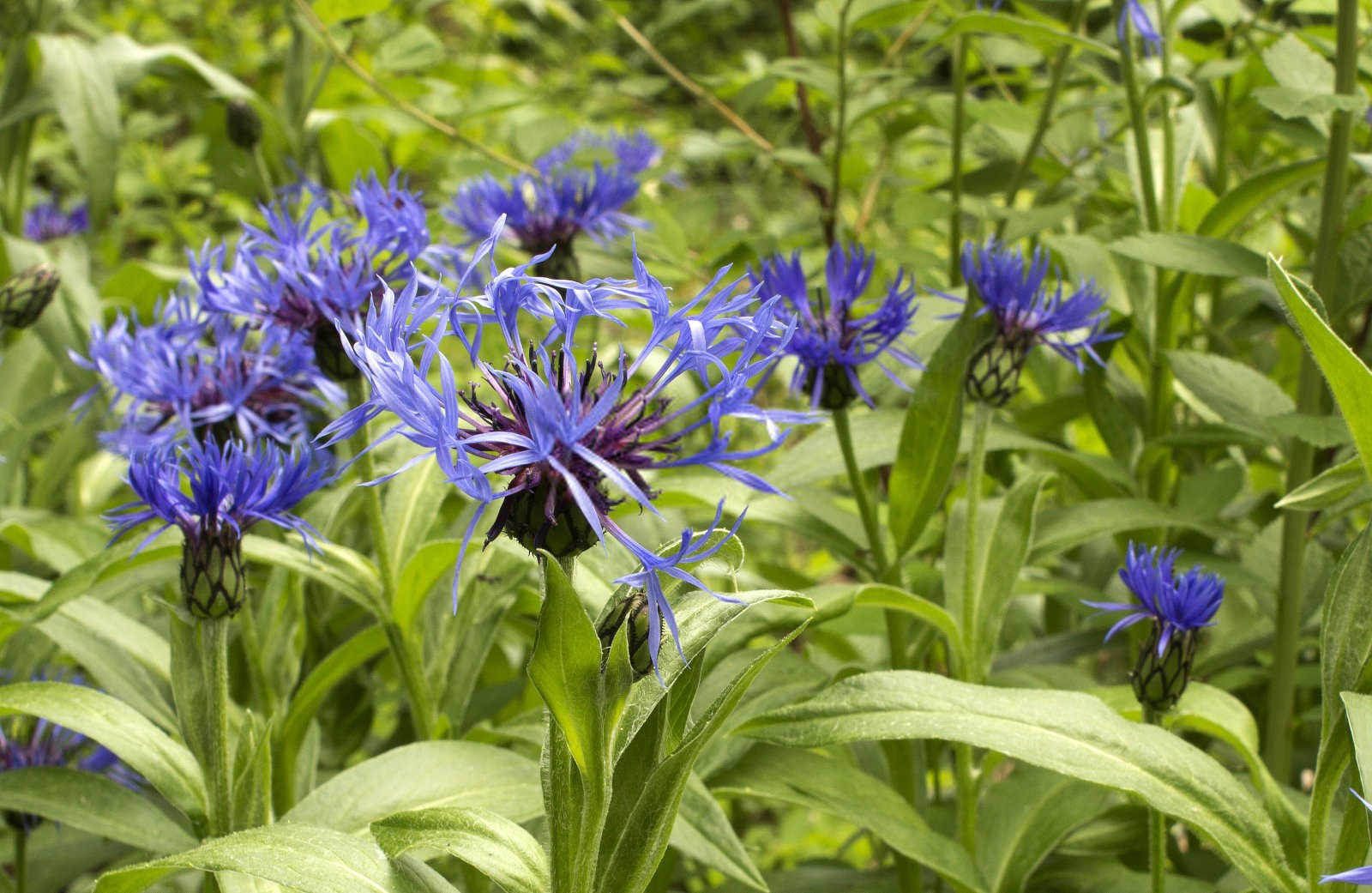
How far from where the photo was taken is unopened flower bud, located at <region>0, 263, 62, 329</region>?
2.12 m

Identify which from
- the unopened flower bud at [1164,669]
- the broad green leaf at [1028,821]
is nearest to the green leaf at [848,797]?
the broad green leaf at [1028,821]

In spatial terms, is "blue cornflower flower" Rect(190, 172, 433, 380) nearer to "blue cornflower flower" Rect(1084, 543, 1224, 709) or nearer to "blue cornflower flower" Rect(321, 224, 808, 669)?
"blue cornflower flower" Rect(321, 224, 808, 669)

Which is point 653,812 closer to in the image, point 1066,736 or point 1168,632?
point 1066,736

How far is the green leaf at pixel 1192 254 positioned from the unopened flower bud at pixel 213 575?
1.30m

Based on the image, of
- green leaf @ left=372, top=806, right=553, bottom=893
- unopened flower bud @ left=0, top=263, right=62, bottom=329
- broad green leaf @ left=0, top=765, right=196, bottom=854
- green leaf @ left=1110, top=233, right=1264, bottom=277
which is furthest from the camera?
unopened flower bud @ left=0, top=263, right=62, bottom=329

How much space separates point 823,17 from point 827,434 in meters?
1.09

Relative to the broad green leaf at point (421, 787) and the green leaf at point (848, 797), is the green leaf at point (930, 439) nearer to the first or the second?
the green leaf at point (848, 797)

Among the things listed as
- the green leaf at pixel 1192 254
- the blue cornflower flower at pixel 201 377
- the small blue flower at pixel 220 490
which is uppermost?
the green leaf at pixel 1192 254

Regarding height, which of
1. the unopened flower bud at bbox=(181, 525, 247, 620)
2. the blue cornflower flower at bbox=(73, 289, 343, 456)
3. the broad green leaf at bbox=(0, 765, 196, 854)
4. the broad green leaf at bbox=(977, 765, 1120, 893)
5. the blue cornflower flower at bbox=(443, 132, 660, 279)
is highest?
the blue cornflower flower at bbox=(443, 132, 660, 279)

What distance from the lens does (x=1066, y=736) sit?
1.36m

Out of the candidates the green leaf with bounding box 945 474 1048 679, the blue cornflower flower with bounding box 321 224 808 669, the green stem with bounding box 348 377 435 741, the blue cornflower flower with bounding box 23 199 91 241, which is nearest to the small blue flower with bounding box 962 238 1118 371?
the green leaf with bounding box 945 474 1048 679

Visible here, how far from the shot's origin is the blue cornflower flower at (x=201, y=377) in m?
1.79

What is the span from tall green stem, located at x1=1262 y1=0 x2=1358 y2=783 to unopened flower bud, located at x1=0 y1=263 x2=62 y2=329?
6.91ft

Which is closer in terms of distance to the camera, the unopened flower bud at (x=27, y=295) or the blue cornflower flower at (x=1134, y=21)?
the blue cornflower flower at (x=1134, y=21)
